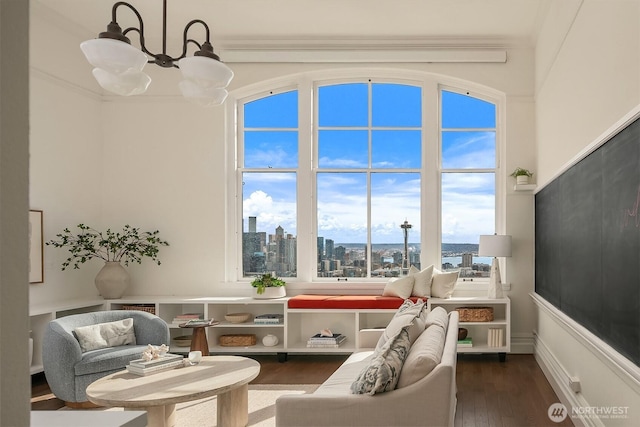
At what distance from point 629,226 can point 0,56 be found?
2595 mm

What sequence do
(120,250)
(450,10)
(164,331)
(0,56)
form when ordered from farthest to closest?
(120,250)
(450,10)
(164,331)
(0,56)

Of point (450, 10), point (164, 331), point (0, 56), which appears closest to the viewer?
point (0, 56)

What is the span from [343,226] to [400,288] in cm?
111

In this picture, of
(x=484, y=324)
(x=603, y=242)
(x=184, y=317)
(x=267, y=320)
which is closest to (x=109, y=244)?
(x=184, y=317)

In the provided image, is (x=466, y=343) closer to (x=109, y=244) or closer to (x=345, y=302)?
(x=345, y=302)

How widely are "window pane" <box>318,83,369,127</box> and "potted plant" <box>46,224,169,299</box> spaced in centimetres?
245

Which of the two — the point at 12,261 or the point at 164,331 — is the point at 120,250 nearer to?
the point at 164,331

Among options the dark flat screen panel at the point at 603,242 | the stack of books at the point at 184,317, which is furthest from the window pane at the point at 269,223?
the dark flat screen panel at the point at 603,242

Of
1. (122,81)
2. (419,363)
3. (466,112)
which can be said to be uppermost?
(466,112)

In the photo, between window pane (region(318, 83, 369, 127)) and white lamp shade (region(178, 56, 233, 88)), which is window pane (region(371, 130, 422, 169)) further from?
white lamp shade (region(178, 56, 233, 88))

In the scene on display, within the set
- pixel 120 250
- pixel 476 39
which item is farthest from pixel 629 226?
pixel 120 250

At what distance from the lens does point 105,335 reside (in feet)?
16.4

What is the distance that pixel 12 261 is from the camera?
0.72 m

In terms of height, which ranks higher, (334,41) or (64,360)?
(334,41)
